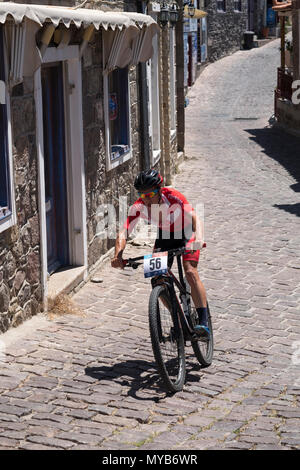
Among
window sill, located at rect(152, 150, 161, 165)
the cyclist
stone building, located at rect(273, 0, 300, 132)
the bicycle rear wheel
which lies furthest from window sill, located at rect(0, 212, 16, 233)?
stone building, located at rect(273, 0, 300, 132)

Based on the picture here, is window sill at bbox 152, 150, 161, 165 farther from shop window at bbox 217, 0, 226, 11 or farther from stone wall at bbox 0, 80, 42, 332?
shop window at bbox 217, 0, 226, 11

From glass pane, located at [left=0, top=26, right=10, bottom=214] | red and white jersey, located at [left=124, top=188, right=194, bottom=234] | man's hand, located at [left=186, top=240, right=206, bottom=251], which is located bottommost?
man's hand, located at [left=186, top=240, right=206, bottom=251]

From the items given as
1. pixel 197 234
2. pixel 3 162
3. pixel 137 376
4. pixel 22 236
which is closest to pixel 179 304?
pixel 197 234

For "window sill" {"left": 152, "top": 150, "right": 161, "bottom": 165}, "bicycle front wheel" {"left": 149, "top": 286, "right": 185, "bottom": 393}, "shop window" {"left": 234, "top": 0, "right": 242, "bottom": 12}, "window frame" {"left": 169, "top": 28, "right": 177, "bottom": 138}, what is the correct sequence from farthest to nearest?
"shop window" {"left": 234, "top": 0, "right": 242, "bottom": 12}
"window frame" {"left": 169, "top": 28, "right": 177, "bottom": 138}
"window sill" {"left": 152, "top": 150, "right": 161, "bottom": 165}
"bicycle front wheel" {"left": 149, "top": 286, "right": 185, "bottom": 393}

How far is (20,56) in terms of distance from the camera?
6.89 meters

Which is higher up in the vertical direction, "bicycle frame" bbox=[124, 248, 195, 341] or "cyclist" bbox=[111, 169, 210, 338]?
"cyclist" bbox=[111, 169, 210, 338]

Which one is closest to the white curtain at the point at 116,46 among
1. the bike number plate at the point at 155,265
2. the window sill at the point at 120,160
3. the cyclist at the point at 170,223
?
the window sill at the point at 120,160

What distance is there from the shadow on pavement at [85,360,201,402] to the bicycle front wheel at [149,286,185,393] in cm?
14

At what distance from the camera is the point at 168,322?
6293 mm

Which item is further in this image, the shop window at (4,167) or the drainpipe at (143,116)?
the drainpipe at (143,116)

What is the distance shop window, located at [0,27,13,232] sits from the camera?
6.95m

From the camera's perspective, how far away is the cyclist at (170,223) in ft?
20.8

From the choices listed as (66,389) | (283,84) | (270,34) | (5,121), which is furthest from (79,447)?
(270,34)

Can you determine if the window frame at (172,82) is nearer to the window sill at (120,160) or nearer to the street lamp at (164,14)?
the street lamp at (164,14)
